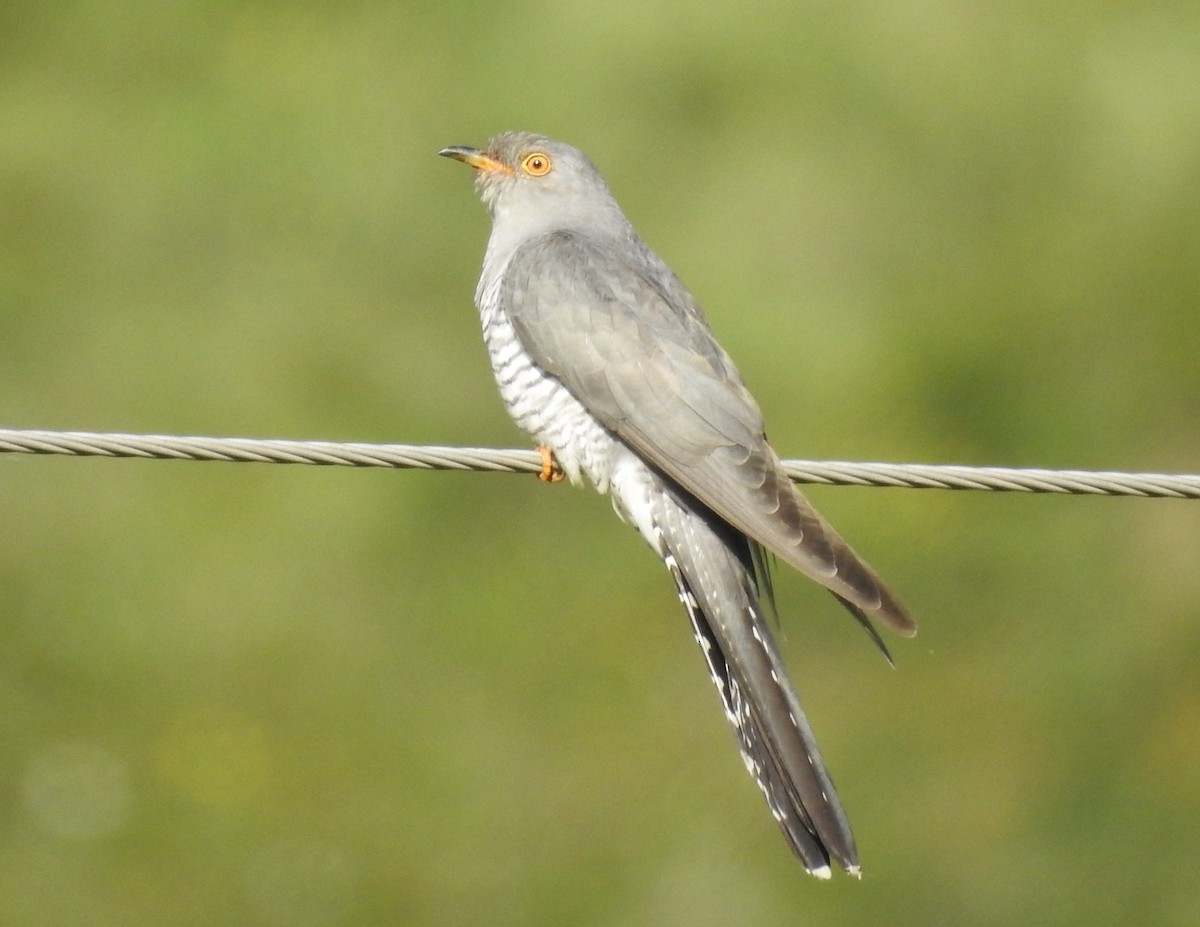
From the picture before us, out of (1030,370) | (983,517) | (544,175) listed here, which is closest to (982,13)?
(1030,370)

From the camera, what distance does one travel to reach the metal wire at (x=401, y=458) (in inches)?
134

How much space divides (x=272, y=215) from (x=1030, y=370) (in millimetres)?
4170

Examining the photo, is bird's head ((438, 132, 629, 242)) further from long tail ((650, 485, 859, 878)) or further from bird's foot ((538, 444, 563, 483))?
long tail ((650, 485, 859, 878))

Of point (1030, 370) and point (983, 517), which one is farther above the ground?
point (1030, 370)

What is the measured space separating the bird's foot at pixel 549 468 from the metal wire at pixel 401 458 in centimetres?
86

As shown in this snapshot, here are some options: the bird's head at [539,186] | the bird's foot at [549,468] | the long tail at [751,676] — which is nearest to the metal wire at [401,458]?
the long tail at [751,676]

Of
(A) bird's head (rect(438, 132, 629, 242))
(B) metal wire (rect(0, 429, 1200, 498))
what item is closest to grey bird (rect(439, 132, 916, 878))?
(A) bird's head (rect(438, 132, 629, 242))

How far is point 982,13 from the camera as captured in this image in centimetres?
1213

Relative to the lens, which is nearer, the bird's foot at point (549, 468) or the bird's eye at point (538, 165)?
the bird's foot at point (549, 468)

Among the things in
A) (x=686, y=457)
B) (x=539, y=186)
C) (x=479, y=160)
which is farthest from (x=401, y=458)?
(x=479, y=160)

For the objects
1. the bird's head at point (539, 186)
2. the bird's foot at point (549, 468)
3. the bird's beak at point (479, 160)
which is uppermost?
the bird's beak at point (479, 160)

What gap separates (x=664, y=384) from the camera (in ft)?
14.6

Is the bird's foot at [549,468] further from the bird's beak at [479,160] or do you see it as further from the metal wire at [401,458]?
the bird's beak at [479,160]

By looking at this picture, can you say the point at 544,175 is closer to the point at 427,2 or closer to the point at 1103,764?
the point at 1103,764
